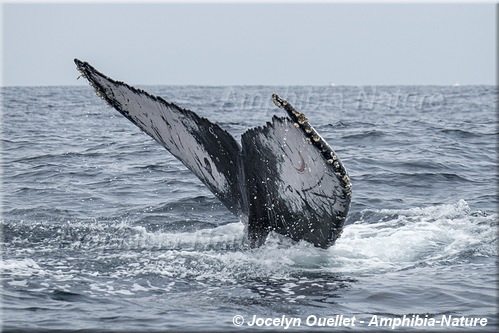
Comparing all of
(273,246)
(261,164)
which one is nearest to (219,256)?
(273,246)

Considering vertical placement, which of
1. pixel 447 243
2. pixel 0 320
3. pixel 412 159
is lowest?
pixel 0 320

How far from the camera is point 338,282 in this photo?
19.7ft

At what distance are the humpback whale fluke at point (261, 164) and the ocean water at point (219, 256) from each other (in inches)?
15.0

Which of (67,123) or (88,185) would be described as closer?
(88,185)

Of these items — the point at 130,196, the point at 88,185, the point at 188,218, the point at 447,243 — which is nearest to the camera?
the point at 447,243

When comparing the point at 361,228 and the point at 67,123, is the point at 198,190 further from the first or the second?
the point at 67,123

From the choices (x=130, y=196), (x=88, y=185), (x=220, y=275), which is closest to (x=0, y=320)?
(x=220, y=275)

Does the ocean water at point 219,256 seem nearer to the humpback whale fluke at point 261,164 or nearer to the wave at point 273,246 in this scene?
the wave at point 273,246

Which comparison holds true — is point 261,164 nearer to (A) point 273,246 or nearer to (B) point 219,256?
(A) point 273,246

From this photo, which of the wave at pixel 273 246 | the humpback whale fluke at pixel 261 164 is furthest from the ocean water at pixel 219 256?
the humpback whale fluke at pixel 261 164

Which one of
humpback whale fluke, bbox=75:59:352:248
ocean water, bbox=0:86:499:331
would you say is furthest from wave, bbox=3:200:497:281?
humpback whale fluke, bbox=75:59:352:248

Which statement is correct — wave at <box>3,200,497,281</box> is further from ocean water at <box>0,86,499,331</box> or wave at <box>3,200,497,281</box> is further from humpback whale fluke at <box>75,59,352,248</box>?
humpback whale fluke at <box>75,59,352,248</box>

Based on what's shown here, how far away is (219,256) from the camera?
6695 mm

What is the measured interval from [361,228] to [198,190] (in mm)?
3467
